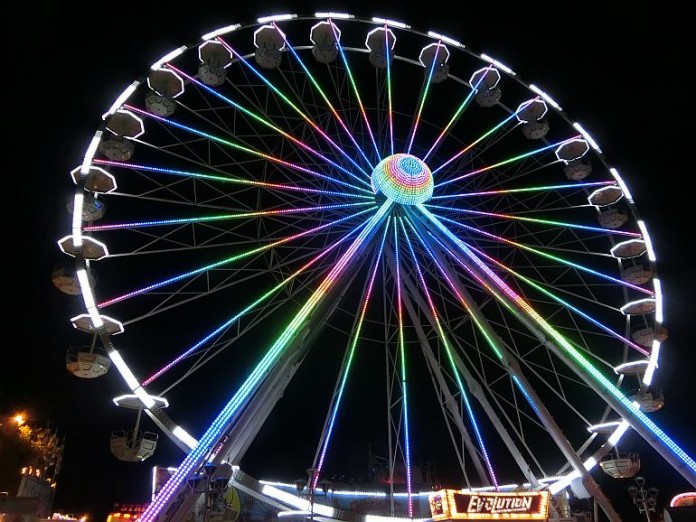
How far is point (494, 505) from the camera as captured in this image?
1405 cm

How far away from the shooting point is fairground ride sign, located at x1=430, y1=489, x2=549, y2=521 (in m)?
13.9

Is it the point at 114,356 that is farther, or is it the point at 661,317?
the point at 661,317

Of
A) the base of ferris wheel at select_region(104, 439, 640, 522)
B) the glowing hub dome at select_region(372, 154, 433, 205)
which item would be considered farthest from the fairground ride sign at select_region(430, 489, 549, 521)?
the glowing hub dome at select_region(372, 154, 433, 205)

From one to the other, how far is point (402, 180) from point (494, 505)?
8.85 metres

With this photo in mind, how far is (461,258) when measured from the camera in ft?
50.0

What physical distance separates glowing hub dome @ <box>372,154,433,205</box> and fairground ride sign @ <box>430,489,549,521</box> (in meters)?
7.91

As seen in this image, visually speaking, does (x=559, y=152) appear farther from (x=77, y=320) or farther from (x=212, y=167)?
(x=77, y=320)

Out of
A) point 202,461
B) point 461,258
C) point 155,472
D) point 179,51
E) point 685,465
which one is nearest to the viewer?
point 202,461

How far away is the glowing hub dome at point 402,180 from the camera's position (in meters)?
15.6

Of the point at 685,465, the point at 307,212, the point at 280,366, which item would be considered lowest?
the point at 685,465

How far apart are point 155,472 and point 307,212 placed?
9.88 metres

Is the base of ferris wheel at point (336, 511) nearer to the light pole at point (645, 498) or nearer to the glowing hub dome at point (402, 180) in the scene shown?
the light pole at point (645, 498)

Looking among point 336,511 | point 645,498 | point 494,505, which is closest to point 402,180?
point 494,505

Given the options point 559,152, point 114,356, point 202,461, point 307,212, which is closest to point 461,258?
point 307,212
